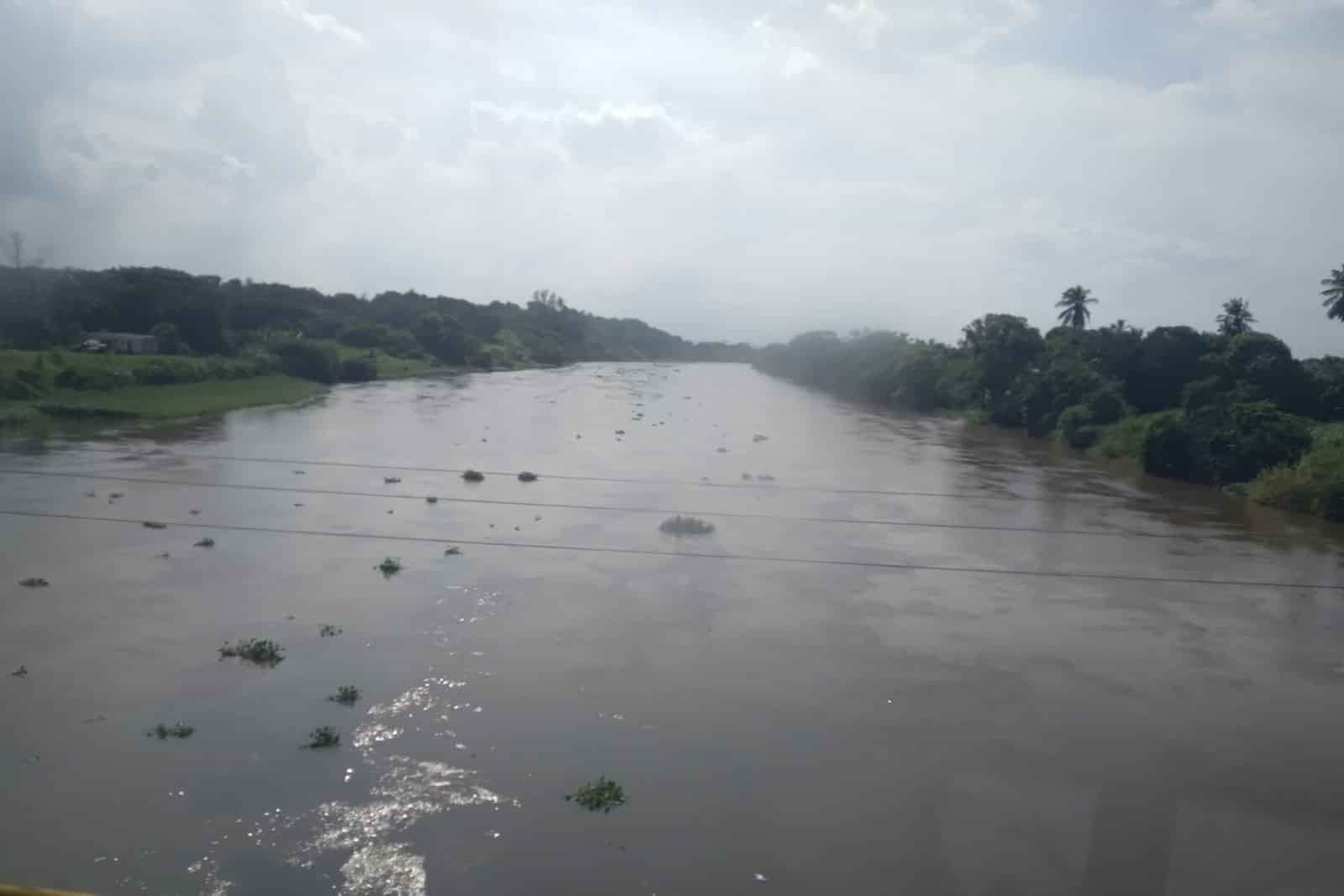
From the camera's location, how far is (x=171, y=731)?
7852 millimetres

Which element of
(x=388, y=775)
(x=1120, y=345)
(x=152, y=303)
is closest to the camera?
(x=388, y=775)

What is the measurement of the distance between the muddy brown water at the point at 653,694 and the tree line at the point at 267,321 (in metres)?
28.7

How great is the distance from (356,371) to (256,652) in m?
47.3

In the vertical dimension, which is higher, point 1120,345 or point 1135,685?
point 1120,345

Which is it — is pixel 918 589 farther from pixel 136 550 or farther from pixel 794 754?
pixel 136 550

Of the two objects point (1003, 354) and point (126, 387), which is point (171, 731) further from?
point (1003, 354)

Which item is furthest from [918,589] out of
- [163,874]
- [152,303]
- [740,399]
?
[152,303]

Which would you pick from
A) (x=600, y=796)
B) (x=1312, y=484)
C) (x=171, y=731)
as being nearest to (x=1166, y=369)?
(x=1312, y=484)

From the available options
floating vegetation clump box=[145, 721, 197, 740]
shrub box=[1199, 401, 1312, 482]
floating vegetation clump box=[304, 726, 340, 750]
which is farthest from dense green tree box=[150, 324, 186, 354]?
shrub box=[1199, 401, 1312, 482]

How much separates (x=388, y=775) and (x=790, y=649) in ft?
16.3

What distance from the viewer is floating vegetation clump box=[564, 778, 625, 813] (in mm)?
7049

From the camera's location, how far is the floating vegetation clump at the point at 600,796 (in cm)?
705

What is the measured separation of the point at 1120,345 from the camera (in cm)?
3847

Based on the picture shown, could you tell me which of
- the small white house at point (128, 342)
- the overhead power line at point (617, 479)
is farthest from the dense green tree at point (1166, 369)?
the small white house at point (128, 342)
